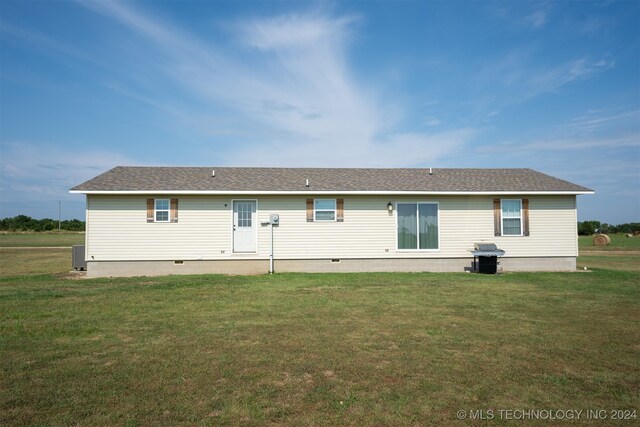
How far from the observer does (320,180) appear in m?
16.6

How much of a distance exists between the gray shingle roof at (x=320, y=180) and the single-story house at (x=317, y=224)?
7 cm

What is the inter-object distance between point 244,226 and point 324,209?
3.14 meters

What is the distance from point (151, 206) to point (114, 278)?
2837 millimetres

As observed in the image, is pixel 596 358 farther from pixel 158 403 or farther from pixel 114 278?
pixel 114 278

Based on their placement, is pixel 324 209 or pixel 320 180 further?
pixel 320 180

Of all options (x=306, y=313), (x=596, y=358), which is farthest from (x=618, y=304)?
(x=306, y=313)

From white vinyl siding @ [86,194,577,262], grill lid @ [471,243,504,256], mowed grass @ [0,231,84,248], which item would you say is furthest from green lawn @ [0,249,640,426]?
mowed grass @ [0,231,84,248]

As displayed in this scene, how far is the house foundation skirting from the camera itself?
15031 millimetres

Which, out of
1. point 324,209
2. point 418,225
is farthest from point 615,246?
point 324,209

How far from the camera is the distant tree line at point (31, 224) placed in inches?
2379

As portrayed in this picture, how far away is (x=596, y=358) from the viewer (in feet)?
17.4

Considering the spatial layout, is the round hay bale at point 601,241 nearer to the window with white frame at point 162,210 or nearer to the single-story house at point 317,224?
the single-story house at point 317,224

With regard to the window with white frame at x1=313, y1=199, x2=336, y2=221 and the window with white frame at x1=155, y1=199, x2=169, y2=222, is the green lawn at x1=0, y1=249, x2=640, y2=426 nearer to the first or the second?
the window with white frame at x1=155, y1=199, x2=169, y2=222

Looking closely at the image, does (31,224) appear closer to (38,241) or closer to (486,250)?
(38,241)
